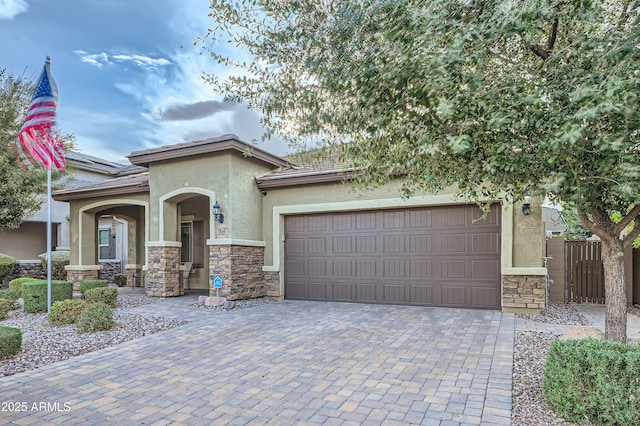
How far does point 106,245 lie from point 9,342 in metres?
13.9

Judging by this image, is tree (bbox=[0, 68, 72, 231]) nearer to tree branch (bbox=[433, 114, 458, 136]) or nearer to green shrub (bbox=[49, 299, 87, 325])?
green shrub (bbox=[49, 299, 87, 325])

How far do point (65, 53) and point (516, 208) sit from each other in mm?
12021

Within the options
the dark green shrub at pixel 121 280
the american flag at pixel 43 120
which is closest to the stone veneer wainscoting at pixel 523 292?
the american flag at pixel 43 120

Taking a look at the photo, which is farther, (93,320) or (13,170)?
(13,170)

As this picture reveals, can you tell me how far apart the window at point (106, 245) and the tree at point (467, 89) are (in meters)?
15.5

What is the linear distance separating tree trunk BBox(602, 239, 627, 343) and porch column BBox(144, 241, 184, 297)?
9675 millimetres

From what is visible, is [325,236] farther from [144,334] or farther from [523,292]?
[144,334]

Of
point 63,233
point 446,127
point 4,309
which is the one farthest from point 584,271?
point 63,233

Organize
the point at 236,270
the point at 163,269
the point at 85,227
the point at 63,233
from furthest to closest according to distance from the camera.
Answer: the point at 63,233 → the point at 85,227 → the point at 163,269 → the point at 236,270

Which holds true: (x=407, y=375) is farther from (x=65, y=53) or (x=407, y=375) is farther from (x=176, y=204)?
(x=65, y=53)

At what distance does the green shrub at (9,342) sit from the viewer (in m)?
5.08

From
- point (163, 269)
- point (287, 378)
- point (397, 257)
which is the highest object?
point (397, 257)

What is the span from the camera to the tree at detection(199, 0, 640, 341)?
10.1 feet

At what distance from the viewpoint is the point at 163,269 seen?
10492 mm
